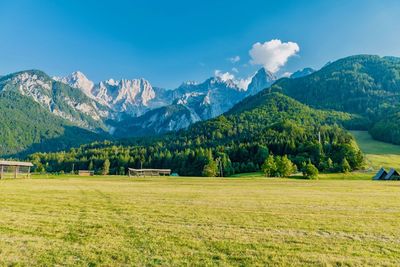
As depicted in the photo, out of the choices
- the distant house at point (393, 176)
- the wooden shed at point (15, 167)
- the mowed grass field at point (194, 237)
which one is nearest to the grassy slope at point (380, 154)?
the distant house at point (393, 176)

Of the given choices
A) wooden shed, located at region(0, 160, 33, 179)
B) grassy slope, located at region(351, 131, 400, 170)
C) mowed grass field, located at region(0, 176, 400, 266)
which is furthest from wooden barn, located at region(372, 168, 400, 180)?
wooden shed, located at region(0, 160, 33, 179)

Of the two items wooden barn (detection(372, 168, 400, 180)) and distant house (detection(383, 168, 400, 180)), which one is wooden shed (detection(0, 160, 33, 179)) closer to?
wooden barn (detection(372, 168, 400, 180))

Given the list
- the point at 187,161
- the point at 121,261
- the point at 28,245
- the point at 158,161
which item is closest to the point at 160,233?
the point at 121,261

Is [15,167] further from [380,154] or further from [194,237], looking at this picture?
[380,154]

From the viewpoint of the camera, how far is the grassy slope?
12506 cm

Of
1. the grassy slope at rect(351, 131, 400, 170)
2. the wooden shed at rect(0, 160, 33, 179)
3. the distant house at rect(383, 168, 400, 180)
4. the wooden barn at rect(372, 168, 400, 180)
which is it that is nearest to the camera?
the wooden shed at rect(0, 160, 33, 179)

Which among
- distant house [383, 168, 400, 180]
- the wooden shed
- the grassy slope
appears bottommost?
distant house [383, 168, 400, 180]

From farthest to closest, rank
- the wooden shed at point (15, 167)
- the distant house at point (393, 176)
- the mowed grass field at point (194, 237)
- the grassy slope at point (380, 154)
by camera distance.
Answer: the grassy slope at point (380, 154)
the distant house at point (393, 176)
the wooden shed at point (15, 167)
the mowed grass field at point (194, 237)

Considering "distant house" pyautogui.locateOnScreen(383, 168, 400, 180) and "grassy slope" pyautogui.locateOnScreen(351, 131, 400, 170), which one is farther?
"grassy slope" pyautogui.locateOnScreen(351, 131, 400, 170)

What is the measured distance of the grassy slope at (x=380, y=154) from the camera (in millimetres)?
125062

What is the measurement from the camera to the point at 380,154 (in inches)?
6014

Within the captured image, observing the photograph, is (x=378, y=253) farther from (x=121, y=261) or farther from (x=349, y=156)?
(x=349, y=156)

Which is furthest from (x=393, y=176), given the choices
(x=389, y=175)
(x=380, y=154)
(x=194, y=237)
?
(x=194, y=237)

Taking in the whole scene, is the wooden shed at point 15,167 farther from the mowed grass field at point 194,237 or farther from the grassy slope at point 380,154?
the grassy slope at point 380,154
